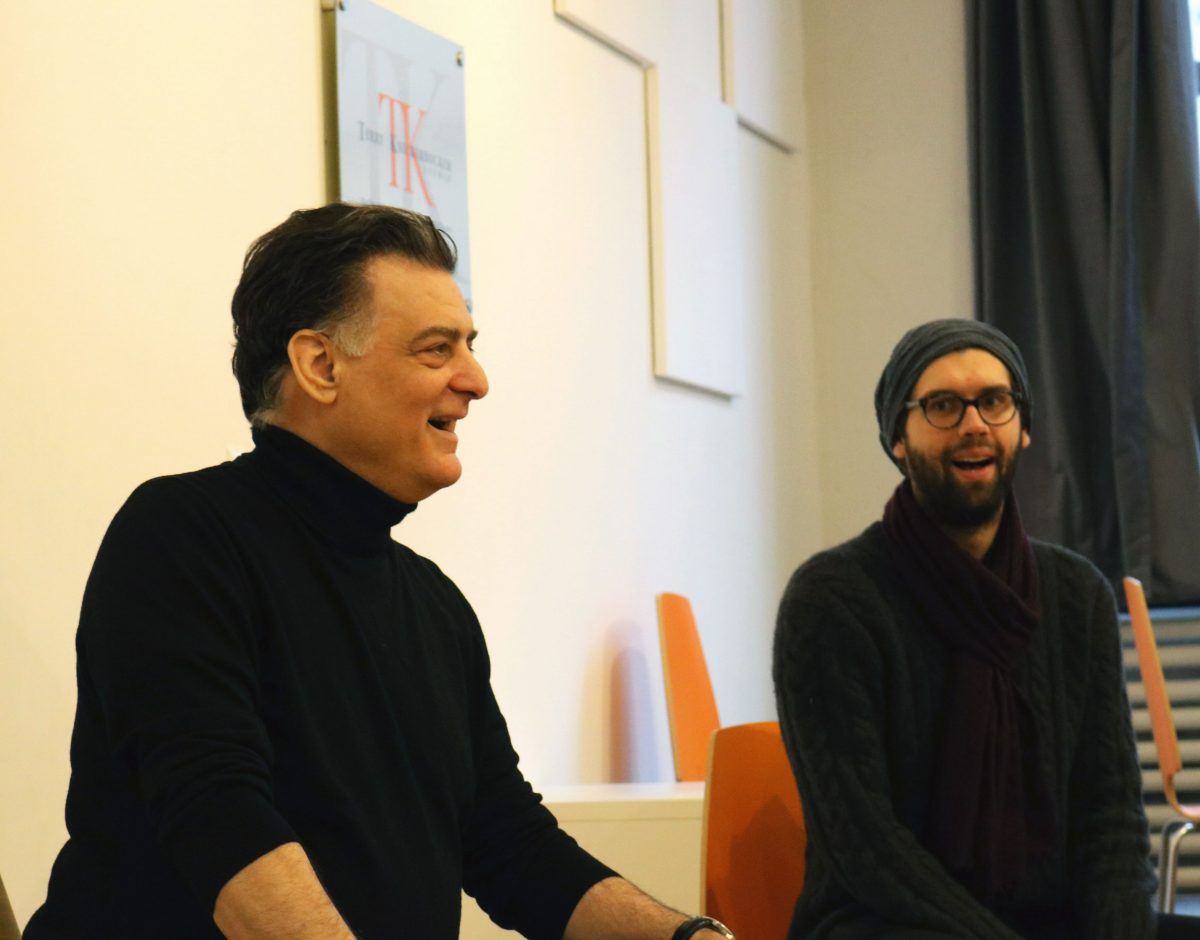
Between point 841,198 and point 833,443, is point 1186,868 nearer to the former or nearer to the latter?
point 833,443

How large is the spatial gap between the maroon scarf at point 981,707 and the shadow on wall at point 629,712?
1.67 m

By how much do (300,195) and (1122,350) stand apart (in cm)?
272

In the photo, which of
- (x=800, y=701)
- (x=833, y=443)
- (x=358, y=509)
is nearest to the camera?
(x=358, y=509)

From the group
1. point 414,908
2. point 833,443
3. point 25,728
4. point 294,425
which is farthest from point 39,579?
point 833,443

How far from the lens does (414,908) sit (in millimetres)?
1341

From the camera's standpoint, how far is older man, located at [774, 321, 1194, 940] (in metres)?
1.95

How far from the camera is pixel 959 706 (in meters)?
2.03

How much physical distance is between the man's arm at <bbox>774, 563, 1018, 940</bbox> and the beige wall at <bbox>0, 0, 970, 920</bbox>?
0.96 metres

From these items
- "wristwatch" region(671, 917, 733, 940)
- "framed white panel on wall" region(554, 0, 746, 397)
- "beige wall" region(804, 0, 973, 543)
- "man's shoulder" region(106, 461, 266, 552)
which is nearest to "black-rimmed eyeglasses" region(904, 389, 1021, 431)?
"wristwatch" region(671, 917, 733, 940)

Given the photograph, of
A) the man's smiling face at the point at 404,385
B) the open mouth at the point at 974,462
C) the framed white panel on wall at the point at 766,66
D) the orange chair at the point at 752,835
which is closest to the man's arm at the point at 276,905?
the man's smiling face at the point at 404,385

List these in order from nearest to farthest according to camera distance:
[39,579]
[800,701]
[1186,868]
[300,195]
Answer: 1. [800,701]
2. [39,579]
3. [300,195]
4. [1186,868]

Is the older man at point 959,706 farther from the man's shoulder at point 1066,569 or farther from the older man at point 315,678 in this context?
the older man at point 315,678

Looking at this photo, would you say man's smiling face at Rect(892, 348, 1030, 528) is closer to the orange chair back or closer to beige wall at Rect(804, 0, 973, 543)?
the orange chair back

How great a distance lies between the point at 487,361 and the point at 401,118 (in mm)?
524
